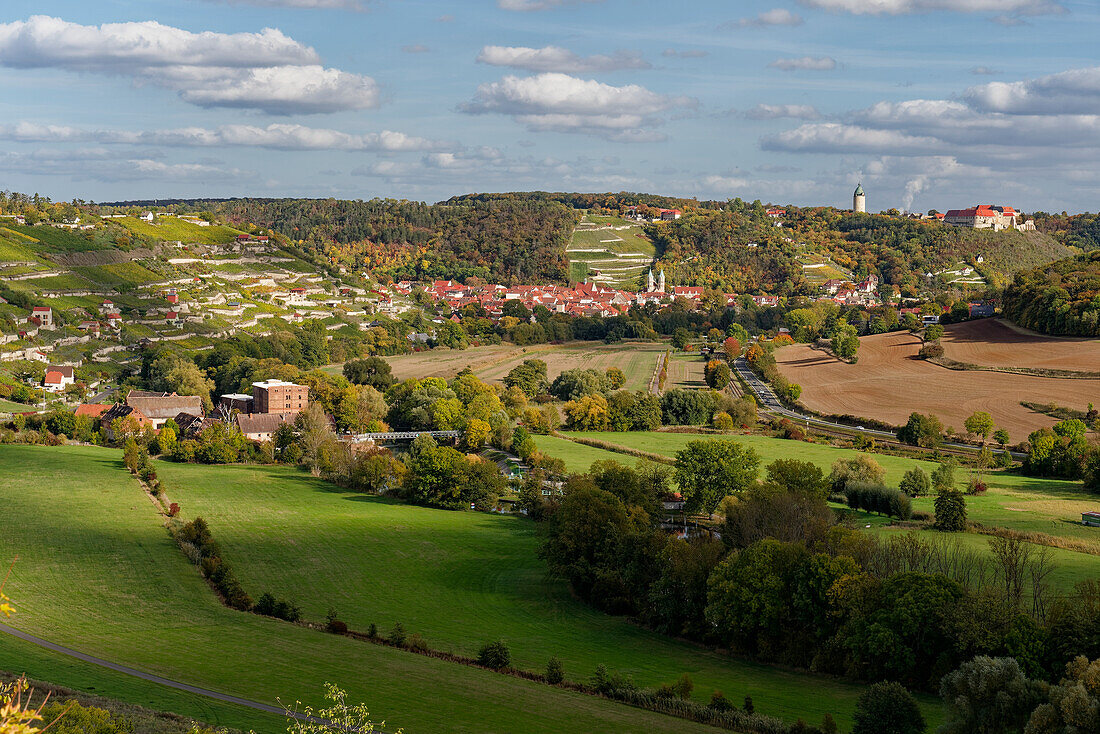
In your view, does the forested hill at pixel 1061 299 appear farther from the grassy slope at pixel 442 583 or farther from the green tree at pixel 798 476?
the grassy slope at pixel 442 583

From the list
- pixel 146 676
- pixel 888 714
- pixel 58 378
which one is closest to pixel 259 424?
pixel 58 378

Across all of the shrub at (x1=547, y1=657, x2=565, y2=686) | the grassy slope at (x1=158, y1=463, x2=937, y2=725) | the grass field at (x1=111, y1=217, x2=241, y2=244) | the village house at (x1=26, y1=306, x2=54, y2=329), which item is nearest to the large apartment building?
the grassy slope at (x1=158, y1=463, x2=937, y2=725)

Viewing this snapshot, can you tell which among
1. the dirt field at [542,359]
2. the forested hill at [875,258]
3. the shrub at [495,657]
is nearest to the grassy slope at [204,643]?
the shrub at [495,657]

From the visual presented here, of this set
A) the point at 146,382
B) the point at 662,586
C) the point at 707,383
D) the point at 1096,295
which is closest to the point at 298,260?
the point at 146,382

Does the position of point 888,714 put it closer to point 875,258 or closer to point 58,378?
point 58,378

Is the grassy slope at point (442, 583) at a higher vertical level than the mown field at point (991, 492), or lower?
lower

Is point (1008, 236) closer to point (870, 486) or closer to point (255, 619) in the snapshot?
point (870, 486)
